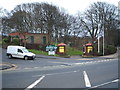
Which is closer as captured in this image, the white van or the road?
the road

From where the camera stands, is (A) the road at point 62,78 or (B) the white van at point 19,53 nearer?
(A) the road at point 62,78

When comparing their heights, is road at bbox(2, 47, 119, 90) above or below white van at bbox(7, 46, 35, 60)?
below

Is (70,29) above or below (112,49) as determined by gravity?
above

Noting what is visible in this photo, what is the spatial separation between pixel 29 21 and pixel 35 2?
8.62 meters

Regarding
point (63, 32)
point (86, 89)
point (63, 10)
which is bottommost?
point (86, 89)

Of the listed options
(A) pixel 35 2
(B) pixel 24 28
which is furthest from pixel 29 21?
(A) pixel 35 2

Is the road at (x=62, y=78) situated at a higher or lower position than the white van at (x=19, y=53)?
lower

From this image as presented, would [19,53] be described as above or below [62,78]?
above

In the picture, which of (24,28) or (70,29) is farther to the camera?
(70,29)

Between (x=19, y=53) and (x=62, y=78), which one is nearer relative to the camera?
(x=62, y=78)

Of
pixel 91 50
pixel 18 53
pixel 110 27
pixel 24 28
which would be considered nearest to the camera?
pixel 18 53

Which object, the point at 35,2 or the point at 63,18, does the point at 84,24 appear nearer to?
the point at 63,18

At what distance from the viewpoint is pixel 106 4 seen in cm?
6250

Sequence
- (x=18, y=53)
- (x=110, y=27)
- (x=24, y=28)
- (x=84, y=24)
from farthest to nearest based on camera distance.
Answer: (x=84, y=24), (x=110, y=27), (x=24, y=28), (x=18, y=53)
